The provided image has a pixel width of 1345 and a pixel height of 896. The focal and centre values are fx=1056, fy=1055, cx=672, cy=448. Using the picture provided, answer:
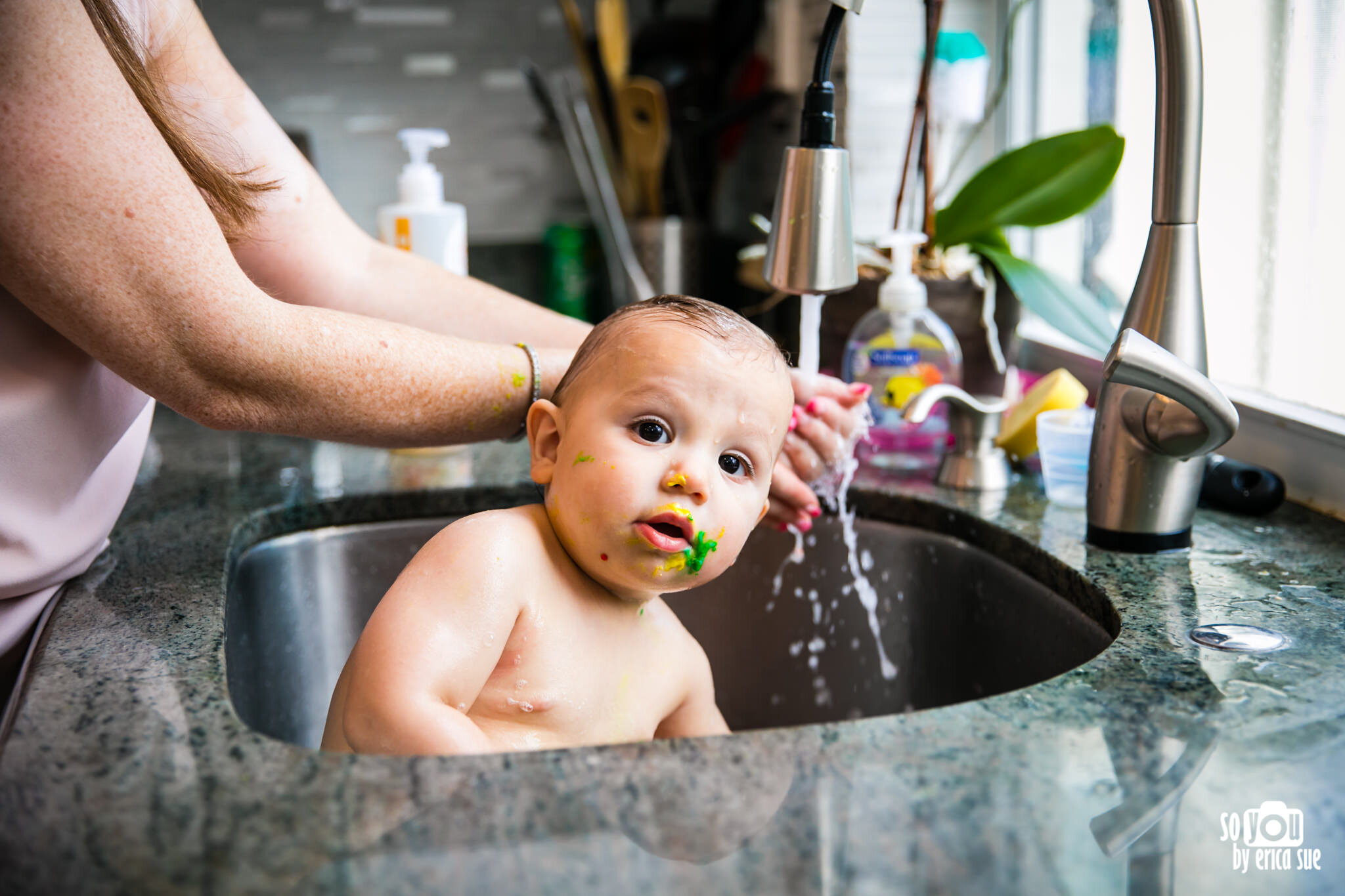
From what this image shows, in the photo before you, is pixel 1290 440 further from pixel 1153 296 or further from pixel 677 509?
pixel 677 509

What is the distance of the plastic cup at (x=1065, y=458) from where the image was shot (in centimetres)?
95

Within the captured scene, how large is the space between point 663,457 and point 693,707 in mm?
253

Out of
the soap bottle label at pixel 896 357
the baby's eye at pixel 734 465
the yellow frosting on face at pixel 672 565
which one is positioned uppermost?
the soap bottle label at pixel 896 357

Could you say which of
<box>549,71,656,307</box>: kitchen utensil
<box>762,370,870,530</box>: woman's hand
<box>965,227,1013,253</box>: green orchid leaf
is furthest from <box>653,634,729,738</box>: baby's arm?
<box>549,71,656,307</box>: kitchen utensil

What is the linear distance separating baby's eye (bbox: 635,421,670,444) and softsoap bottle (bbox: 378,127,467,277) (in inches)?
25.8

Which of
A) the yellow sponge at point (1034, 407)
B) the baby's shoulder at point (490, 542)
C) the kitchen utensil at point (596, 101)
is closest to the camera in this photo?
the baby's shoulder at point (490, 542)

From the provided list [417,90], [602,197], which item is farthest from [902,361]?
[417,90]

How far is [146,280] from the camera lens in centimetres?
60

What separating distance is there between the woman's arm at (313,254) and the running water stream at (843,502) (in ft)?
0.68

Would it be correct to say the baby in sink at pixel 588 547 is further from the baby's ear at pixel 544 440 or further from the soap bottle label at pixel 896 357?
the soap bottle label at pixel 896 357

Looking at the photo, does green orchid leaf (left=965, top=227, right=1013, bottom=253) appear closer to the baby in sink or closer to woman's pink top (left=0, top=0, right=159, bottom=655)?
the baby in sink

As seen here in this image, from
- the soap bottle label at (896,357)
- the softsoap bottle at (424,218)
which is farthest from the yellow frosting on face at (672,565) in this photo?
the softsoap bottle at (424,218)

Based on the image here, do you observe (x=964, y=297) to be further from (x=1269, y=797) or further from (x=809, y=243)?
(x=1269, y=797)

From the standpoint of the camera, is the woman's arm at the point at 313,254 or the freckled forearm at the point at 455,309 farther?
the freckled forearm at the point at 455,309
